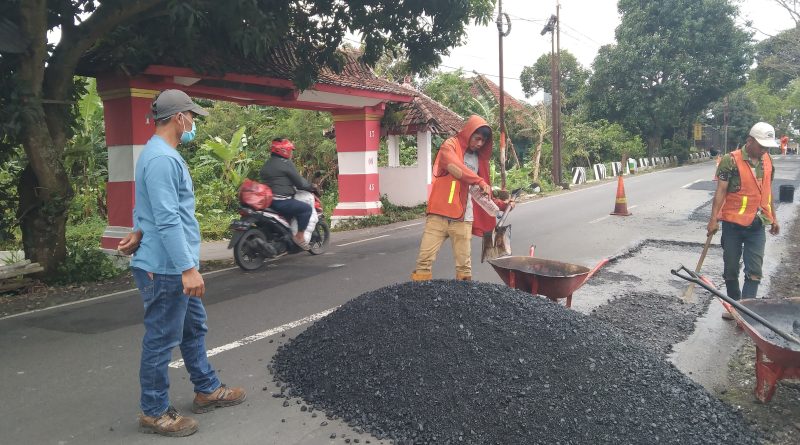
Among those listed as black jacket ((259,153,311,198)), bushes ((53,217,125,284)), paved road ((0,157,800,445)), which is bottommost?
paved road ((0,157,800,445))

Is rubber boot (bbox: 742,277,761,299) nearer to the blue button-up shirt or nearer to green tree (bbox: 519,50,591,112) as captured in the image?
the blue button-up shirt

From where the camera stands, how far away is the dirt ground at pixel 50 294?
6.74 m

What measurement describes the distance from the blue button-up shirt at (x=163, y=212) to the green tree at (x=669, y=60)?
40.5 m

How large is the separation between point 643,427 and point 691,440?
0.82 feet

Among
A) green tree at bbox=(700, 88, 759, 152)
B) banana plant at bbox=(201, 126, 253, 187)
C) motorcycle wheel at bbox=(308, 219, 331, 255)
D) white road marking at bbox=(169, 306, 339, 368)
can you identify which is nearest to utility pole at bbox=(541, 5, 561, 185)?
banana plant at bbox=(201, 126, 253, 187)

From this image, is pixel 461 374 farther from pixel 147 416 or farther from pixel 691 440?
pixel 147 416

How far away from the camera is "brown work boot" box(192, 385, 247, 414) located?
368 cm

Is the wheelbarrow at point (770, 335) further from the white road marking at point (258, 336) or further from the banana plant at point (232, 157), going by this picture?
the banana plant at point (232, 157)

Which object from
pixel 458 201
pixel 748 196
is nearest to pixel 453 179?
pixel 458 201

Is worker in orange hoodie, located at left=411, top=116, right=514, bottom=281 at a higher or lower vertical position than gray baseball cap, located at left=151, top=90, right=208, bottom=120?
lower

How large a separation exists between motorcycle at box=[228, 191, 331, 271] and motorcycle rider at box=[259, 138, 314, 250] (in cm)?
12

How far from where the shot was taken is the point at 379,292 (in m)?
4.59

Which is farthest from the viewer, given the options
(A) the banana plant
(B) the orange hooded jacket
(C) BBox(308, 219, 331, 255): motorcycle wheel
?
(A) the banana plant

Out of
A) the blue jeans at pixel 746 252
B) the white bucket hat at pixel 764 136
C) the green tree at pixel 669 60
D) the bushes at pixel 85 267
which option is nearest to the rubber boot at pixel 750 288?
the blue jeans at pixel 746 252
